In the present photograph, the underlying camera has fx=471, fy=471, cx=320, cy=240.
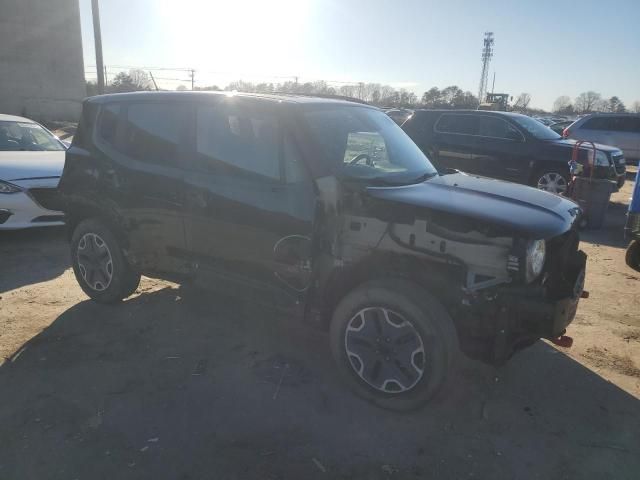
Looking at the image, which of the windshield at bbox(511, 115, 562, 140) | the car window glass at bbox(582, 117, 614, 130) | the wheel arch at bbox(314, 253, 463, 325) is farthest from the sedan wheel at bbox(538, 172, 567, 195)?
the car window glass at bbox(582, 117, 614, 130)

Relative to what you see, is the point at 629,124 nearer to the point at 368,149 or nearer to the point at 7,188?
the point at 368,149

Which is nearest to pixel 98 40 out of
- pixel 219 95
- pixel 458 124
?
pixel 458 124

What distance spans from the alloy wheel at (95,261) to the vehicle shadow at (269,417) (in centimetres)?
53

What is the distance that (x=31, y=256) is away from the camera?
5781 millimetres

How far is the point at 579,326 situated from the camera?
418 centimetres

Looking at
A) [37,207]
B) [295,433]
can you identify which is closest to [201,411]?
[295,433]

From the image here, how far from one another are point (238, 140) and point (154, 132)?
872 mm

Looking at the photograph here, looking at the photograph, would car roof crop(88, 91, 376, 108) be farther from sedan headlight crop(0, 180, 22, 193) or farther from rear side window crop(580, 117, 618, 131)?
rear side window crop(580, 117, 618, 131)

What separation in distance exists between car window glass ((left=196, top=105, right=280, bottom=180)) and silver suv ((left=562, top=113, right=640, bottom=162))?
47.2 feet

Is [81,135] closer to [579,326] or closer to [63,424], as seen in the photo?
[63,424]

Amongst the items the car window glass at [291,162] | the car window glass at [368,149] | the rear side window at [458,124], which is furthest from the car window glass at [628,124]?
the car window glass at [291,162]

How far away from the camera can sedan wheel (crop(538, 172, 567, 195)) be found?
9016 millimetres

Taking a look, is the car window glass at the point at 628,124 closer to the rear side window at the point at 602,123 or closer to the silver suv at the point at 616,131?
the silver suv at the point at 616,131

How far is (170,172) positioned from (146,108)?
68 centimetres
